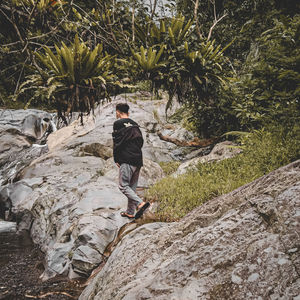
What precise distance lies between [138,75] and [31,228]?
4.58m

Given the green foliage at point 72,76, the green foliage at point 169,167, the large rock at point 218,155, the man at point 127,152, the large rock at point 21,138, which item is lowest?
the large rock at point 21,138

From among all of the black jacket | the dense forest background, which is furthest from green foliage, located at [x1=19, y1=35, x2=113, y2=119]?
the black jacket

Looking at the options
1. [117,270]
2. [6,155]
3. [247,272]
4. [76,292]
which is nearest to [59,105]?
[76,292]

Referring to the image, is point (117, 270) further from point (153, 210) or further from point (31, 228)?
point (31, 228)

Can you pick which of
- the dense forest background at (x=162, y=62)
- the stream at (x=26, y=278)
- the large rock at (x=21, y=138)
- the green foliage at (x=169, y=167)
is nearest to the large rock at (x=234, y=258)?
the stream at (x=26, y=278)

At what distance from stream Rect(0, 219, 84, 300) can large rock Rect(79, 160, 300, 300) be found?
1.26 meters

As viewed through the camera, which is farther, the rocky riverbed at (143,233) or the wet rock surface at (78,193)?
the wet rock surface at (78,193)

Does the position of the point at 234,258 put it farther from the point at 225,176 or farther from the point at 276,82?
the point at 276,82

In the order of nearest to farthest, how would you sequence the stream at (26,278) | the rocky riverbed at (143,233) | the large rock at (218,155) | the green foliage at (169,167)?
the rocky riverbed at (143,233) < the stream at (26,278) < the large rock at (218,155) < the green foliage at (169,167)

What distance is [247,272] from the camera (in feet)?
4.03

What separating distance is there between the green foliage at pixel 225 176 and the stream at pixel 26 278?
1.63m

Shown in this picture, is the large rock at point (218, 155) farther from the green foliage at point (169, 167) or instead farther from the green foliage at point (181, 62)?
the green foliage at point (181, 62)

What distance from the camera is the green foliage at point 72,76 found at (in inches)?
200

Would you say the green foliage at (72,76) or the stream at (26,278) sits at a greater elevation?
the green foliage at (72,76)
